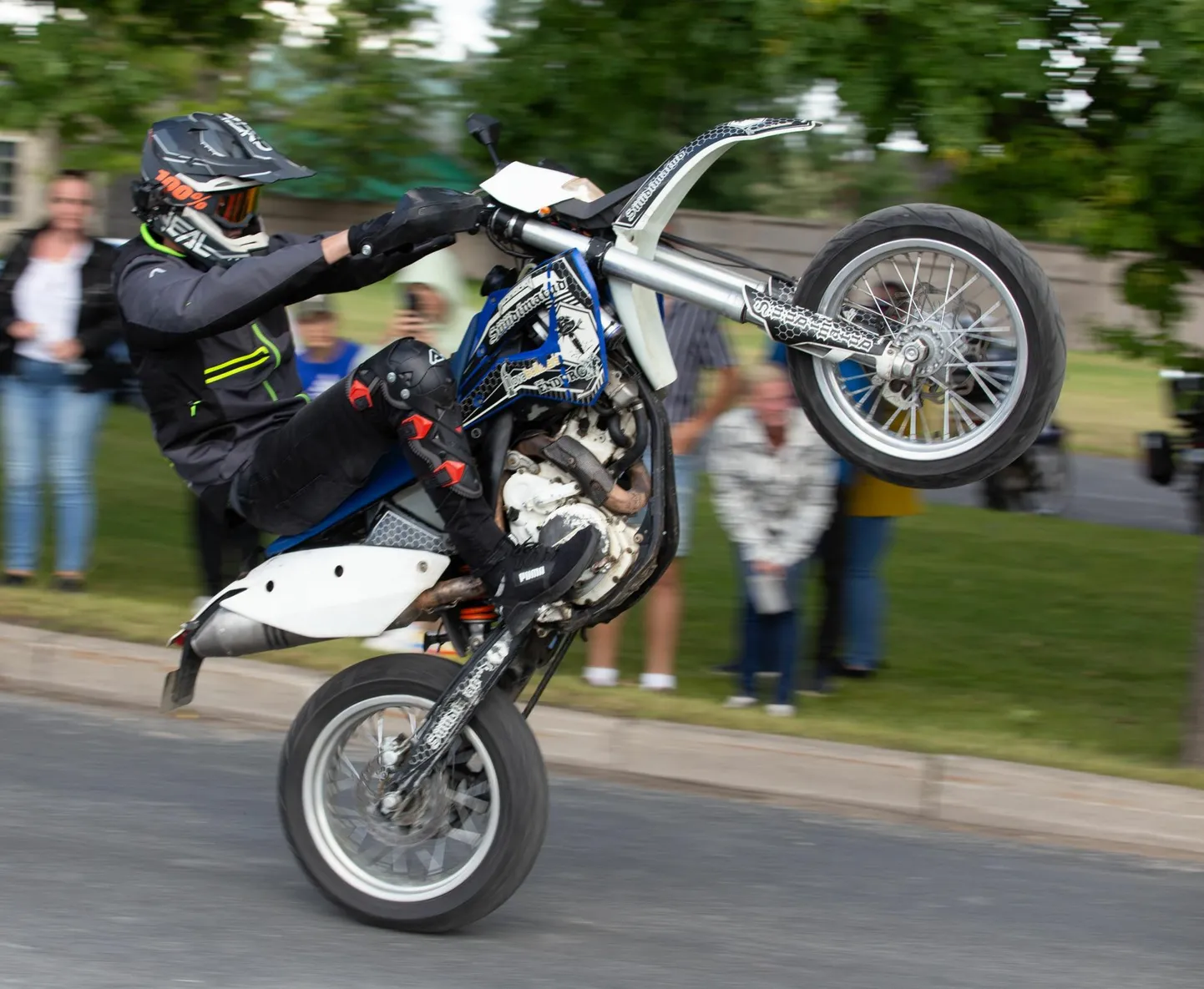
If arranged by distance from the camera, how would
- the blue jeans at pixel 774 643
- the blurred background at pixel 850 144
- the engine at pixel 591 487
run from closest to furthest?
the engine at pixel 591 487 < the blurred background at pixel 850 144 < the blue jeans at pixel 774 643

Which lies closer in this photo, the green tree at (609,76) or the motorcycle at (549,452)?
the motorcycle at (549,452)

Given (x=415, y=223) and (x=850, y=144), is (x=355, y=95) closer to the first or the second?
(x=850, y=144)

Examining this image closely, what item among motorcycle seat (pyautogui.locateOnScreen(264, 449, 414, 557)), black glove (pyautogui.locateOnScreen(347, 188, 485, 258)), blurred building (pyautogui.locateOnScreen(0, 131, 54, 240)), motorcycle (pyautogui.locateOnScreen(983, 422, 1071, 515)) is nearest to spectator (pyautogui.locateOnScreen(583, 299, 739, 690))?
motorcycle seat (pyautogui.locateOnScreen(264, 449, 414, 557))

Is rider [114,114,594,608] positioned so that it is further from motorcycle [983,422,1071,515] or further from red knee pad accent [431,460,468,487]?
motorcycle [983,422,1071,515]

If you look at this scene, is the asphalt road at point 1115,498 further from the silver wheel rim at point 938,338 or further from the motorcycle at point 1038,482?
the silver wheel rim at point 938,338

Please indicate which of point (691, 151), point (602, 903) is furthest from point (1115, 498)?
point (691, 151)

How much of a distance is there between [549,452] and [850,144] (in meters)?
2.75

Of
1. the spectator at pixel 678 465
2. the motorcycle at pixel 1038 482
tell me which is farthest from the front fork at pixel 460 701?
the motorcycle at pixel 1038 482

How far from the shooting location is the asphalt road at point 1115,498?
537 inches

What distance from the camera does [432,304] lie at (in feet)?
23.7

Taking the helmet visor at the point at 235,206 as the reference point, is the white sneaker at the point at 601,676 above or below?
below

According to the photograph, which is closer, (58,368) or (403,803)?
(403,803)

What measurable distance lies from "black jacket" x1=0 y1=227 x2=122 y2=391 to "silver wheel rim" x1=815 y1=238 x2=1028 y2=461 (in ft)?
14.8

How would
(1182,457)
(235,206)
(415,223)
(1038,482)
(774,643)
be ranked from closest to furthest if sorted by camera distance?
(415,223) → (235,206) → (774,643) → (1182,457) → (1038,482)
